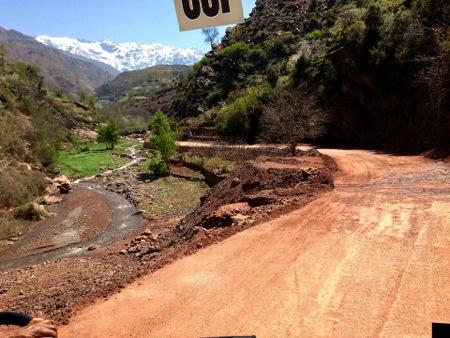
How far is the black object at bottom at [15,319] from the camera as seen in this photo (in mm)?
8016

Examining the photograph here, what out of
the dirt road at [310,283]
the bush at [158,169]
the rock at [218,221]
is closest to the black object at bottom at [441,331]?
the dirt road at [310,283]

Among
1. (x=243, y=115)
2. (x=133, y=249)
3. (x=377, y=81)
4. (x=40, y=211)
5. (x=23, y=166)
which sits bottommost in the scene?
(x=133, y=249)

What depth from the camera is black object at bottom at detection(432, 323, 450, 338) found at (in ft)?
7.96

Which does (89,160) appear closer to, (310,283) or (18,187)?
(18,187)

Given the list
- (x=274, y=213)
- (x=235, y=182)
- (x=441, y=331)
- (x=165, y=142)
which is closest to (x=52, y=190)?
(x=165, y=142)

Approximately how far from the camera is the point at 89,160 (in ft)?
206

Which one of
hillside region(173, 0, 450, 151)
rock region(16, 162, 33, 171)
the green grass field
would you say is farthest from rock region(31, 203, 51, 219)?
hillside region(173, 0, 450, 151)

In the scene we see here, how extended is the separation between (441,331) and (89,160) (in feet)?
209

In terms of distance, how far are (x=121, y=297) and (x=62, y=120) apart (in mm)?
86170

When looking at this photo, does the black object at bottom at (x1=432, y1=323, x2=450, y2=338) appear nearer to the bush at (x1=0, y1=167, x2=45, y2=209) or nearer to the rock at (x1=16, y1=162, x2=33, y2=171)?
the bush at (x1=0, y1=167, x2=45, y2=209)

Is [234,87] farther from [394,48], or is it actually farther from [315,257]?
[315,257]

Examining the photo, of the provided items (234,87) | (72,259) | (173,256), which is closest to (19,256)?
(72,259)

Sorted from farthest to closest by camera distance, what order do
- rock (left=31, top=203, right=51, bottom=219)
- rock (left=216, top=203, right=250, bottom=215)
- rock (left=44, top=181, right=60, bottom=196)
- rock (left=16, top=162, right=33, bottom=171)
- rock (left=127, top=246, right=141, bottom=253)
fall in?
rock (left=16, top=162, right=33, bottom=171) → rock (left=44, top=181, right=60, bottom=196) → rock (left=31, top=203, right=51, bottom=219) → rock (left=127, top=246, right=141, bottom=253) → rock (left=216, top=203, right=250, bottom=215)

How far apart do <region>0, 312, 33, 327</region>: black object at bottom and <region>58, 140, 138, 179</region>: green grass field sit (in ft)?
153
